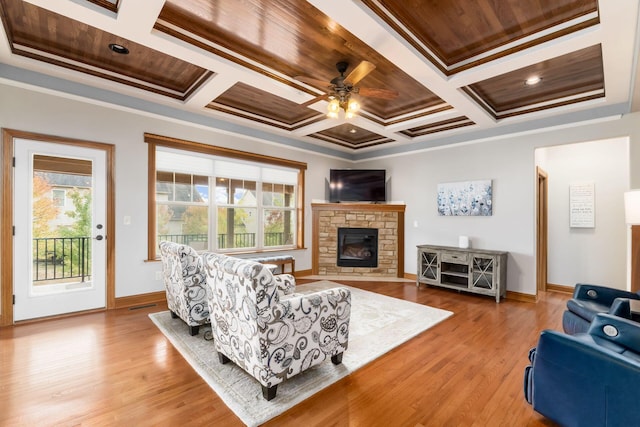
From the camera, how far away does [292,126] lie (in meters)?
5.41

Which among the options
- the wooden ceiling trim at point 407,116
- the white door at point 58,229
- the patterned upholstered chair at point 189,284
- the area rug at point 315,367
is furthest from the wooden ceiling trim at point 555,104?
the white door at point 58,229

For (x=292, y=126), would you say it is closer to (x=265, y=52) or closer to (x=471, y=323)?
(x=265, y=52)

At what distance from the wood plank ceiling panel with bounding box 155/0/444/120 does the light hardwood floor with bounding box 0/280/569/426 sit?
9.57ft

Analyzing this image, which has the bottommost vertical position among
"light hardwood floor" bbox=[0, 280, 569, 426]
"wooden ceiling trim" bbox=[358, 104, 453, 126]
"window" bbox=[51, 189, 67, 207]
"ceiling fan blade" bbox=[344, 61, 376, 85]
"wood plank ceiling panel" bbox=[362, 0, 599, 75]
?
"light hardwood floor" bbox=[0, 280, 569, 426]

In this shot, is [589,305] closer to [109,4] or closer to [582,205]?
[582,205]

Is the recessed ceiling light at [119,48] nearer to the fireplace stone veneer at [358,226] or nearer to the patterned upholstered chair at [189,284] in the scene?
the patterned upholstered chair at [189,284]

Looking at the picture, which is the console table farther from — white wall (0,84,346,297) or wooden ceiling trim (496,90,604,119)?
white wall (0,84,346,297)

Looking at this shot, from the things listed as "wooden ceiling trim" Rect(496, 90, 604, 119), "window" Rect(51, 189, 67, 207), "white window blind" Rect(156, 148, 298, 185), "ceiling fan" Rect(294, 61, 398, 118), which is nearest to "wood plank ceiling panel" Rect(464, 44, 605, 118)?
"wooden ceiling trim" Rect(496, 90, 604, 119)

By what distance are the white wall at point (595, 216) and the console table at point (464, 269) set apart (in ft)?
4.53

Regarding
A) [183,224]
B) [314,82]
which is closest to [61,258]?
[183,224]

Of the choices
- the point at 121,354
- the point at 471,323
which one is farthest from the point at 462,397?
the point at 121,354

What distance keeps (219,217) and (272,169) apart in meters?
1.41

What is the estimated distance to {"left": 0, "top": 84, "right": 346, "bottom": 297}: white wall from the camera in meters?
3.34

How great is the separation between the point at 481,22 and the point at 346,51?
46.6 inches
